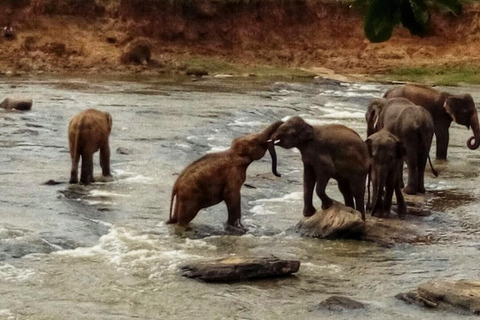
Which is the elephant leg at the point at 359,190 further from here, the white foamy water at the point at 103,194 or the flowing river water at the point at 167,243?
the white foamy water at the point at 103,194

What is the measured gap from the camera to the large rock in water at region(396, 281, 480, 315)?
823cm

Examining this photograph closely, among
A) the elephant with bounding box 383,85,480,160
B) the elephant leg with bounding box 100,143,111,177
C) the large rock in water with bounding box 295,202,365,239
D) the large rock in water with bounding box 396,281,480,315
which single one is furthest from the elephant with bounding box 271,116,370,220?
the elephant with bounding box 383,85,480,160

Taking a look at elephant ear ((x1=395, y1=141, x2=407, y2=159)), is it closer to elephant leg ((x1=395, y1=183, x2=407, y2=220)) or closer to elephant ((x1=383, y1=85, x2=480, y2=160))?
elephant leg ((x1=395, y1=183, x2=407, y2=220))

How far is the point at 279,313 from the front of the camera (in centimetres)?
818

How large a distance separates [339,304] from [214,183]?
113 inches

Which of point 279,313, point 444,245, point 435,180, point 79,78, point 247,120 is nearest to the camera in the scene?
point 279,313

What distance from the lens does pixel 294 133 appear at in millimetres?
11016

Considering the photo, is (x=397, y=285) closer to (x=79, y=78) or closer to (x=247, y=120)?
(x=247, y=120)

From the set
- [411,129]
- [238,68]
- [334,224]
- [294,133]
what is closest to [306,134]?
[294,133]

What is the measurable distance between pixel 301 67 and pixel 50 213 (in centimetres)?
2726

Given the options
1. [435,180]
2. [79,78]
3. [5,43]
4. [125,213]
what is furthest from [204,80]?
[125,213]

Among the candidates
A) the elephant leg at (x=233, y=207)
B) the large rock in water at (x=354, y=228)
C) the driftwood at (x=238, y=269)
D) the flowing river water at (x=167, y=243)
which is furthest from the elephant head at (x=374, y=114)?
the driftwood at (x=238, y=269)

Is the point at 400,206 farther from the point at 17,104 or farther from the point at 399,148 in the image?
the point at 17,104

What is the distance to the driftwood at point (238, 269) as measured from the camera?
8984 mm
